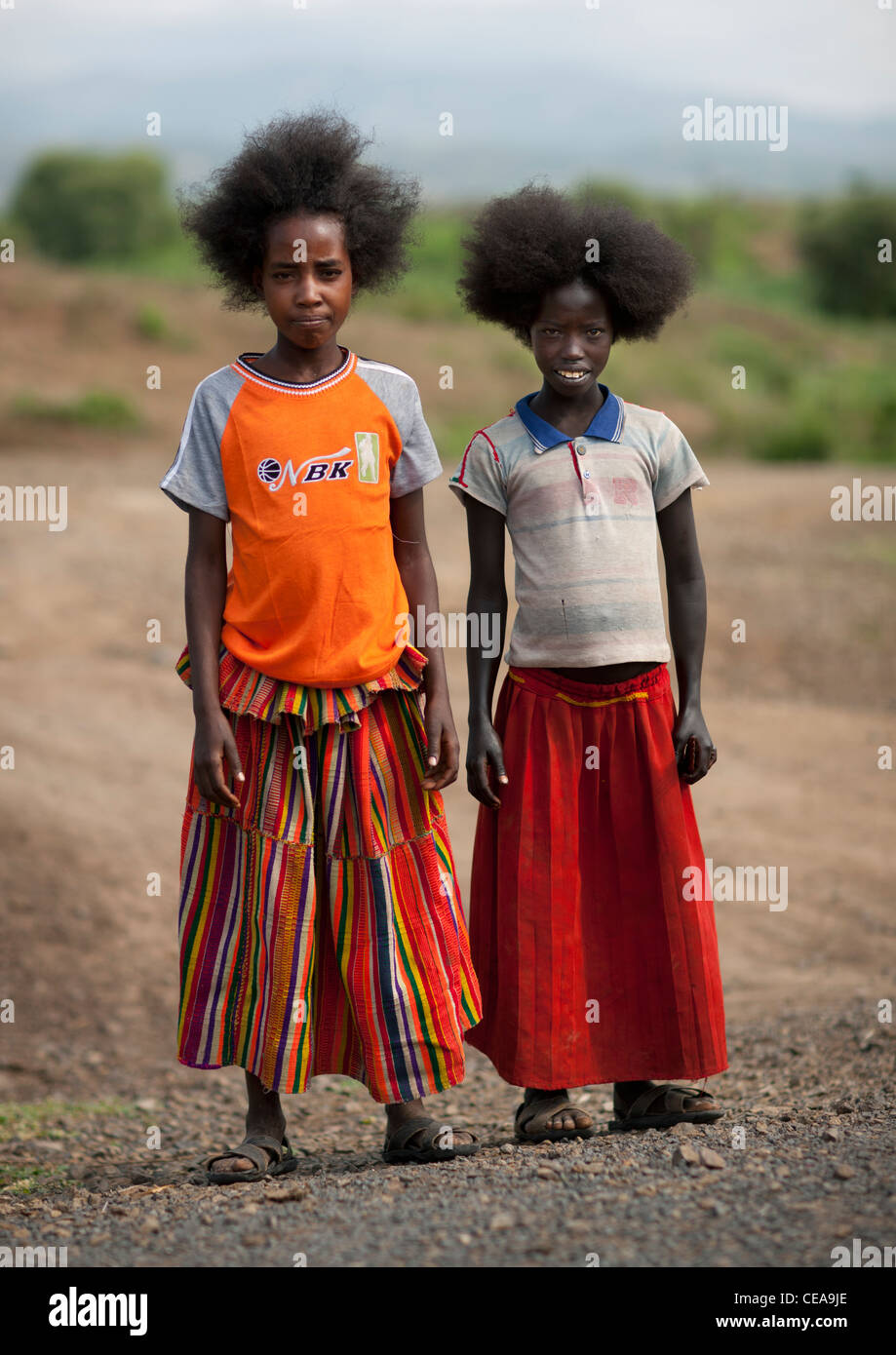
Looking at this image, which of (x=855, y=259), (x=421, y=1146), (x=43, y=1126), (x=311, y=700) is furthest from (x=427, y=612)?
(x=855, y=259)

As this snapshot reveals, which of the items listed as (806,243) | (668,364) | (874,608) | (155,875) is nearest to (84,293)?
(668,364)

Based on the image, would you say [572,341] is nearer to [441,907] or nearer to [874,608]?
[441,907]

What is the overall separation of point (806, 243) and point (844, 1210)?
3118 centimetres

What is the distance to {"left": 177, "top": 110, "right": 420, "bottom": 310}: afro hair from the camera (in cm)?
280

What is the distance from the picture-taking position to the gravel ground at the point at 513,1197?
216 centimetres

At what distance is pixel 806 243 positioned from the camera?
3080 cm

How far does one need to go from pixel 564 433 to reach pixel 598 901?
990 mm

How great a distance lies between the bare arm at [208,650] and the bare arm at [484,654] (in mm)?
510

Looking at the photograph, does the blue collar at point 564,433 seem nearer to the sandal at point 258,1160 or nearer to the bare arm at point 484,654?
the bare arm at point 484,654

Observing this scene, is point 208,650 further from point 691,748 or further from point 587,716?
point 691,748

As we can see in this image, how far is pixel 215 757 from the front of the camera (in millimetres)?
2711

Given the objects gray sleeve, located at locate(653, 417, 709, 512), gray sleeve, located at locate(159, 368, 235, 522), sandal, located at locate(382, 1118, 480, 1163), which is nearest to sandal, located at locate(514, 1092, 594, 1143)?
sandal, located at locate(382, 1118, 480, 1163)

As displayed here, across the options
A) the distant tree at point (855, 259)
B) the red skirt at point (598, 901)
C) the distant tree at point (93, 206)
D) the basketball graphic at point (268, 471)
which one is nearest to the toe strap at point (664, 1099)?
the red skirt at point (598, 901)
